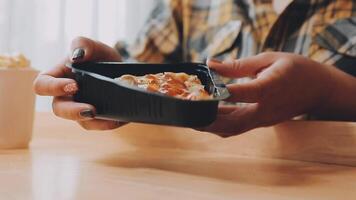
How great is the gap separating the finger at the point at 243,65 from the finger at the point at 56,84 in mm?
185

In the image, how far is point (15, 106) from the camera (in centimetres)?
81

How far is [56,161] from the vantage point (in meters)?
0.66

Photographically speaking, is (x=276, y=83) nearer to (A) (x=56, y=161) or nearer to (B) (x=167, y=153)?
(B) (x=167, y=153)

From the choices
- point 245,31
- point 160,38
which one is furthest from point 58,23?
point 245,31

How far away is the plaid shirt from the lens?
3.42 ft

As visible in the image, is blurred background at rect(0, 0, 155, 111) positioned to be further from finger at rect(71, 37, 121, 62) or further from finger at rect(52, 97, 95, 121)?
finger at rect(52, 97, 95, 121)

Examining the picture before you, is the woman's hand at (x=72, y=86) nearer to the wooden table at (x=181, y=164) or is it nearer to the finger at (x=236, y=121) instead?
the wooden table at (x=181, y=164)

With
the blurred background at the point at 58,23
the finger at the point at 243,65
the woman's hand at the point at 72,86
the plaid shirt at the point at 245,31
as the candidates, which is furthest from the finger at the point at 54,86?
the blurred background at the point at 58,23

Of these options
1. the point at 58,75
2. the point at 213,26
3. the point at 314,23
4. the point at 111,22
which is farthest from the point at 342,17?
the point at 111,22

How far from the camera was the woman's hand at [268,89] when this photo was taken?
2.19 ft

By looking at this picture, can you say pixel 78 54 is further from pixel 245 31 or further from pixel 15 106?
pixel 245 31

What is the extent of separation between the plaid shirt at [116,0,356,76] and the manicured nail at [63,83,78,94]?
524 mm

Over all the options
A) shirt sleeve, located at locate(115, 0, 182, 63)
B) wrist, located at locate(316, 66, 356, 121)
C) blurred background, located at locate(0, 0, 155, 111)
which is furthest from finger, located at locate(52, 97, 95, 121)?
blurred background, located at locate(0, 0, 155, 111)

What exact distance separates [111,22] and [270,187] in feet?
3.53
